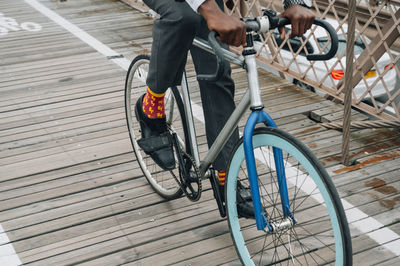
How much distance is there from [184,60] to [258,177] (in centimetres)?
61

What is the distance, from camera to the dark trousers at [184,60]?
81.5 inches

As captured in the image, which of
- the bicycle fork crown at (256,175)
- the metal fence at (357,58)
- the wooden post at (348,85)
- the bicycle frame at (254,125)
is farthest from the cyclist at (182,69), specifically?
the wooden post at (348,85)

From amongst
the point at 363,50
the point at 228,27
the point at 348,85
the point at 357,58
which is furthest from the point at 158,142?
the point at 363,50

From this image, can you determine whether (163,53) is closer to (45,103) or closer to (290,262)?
(290,262)

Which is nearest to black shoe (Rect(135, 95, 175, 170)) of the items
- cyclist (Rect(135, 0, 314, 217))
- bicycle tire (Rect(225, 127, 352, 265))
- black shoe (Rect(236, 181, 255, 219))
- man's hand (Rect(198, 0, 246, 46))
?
cyclist (Rect(135, 0, 314, 217))

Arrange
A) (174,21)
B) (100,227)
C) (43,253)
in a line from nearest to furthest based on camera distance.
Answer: (174,21) → (43,253) → (100,227)

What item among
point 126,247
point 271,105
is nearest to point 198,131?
point 271,105

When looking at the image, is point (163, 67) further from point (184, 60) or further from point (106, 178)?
point (106, 178)

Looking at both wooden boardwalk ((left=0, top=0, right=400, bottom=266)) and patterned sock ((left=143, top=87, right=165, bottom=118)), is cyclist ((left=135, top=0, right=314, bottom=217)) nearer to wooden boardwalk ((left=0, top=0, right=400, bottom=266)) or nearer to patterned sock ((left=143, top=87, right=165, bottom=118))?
patterned sock ((left=143, top=87, right=165, bottom=118))

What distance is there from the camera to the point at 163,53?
2.19 meters

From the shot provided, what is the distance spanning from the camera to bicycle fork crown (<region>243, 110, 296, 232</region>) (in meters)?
1.81

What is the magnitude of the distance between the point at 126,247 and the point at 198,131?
1.35 m

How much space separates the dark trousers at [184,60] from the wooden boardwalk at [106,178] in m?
0.48

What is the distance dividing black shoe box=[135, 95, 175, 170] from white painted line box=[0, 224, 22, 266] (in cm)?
74
